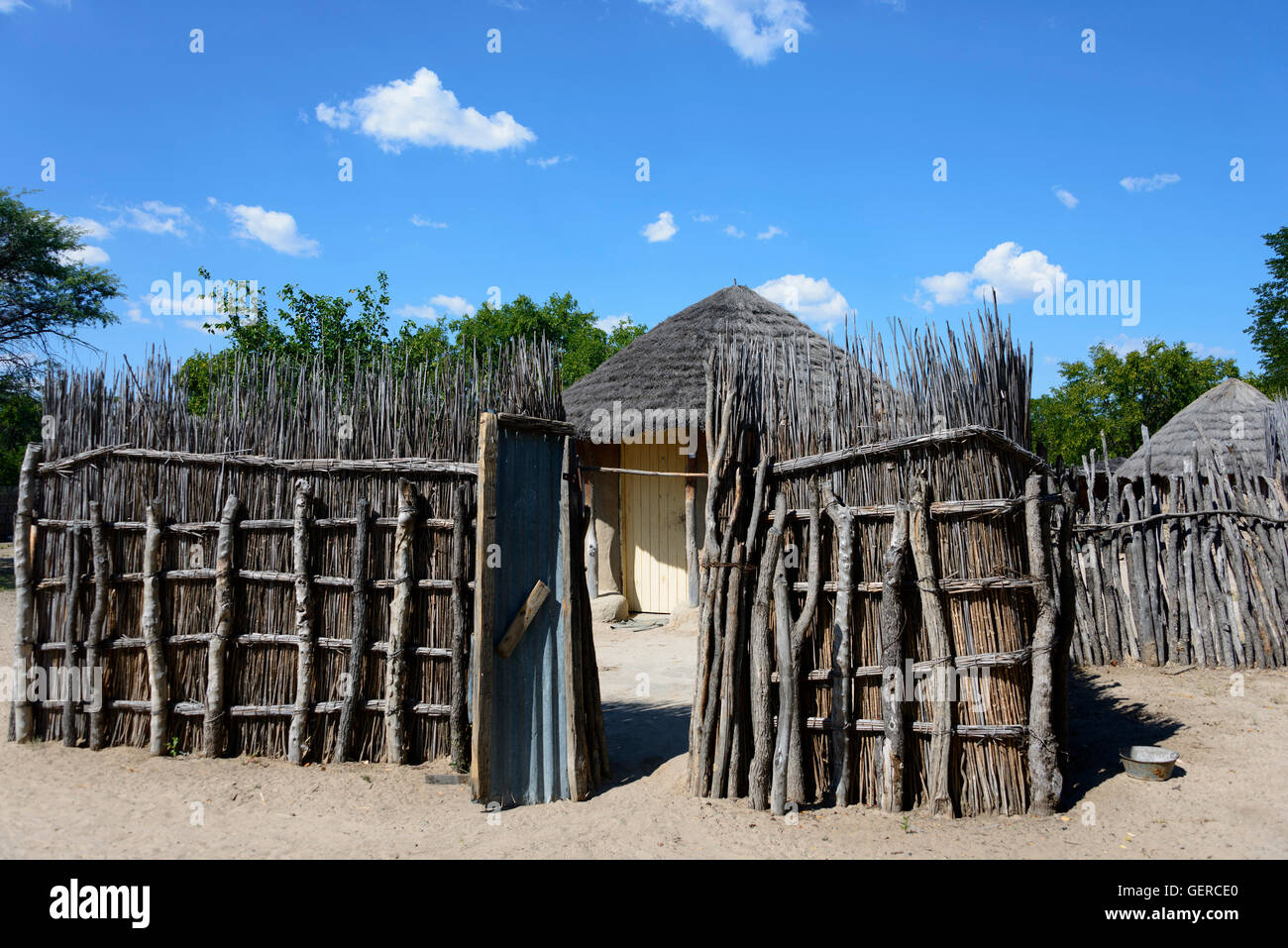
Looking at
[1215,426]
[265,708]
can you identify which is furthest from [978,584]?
[1215,426]

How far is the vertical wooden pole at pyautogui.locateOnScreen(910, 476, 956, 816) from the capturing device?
13.6ft

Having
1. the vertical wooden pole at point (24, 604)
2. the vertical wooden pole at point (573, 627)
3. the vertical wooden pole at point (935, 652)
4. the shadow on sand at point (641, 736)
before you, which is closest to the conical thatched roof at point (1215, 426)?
the shadow on sand at point (641, 736)

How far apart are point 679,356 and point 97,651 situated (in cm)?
841

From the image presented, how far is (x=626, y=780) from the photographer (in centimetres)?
497

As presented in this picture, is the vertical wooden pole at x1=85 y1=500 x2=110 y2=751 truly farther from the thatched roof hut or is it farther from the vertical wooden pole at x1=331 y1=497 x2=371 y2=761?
the thatched roof hut

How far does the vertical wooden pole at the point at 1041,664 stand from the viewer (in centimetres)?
417

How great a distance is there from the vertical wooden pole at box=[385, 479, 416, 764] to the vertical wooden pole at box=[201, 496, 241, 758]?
1.21m

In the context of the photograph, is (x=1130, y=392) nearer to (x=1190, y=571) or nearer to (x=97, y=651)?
(x=1190, y=571)

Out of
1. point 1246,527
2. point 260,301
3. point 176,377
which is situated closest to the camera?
point 176,377

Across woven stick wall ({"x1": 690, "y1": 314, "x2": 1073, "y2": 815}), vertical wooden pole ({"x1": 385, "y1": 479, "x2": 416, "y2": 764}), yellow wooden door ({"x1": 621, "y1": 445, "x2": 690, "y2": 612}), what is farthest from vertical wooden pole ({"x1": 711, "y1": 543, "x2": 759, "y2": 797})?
yellow wooden door ({"x1": 621, "y1": 445, "x2": 690, "y2": 612})

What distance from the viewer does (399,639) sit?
16.3 feet
